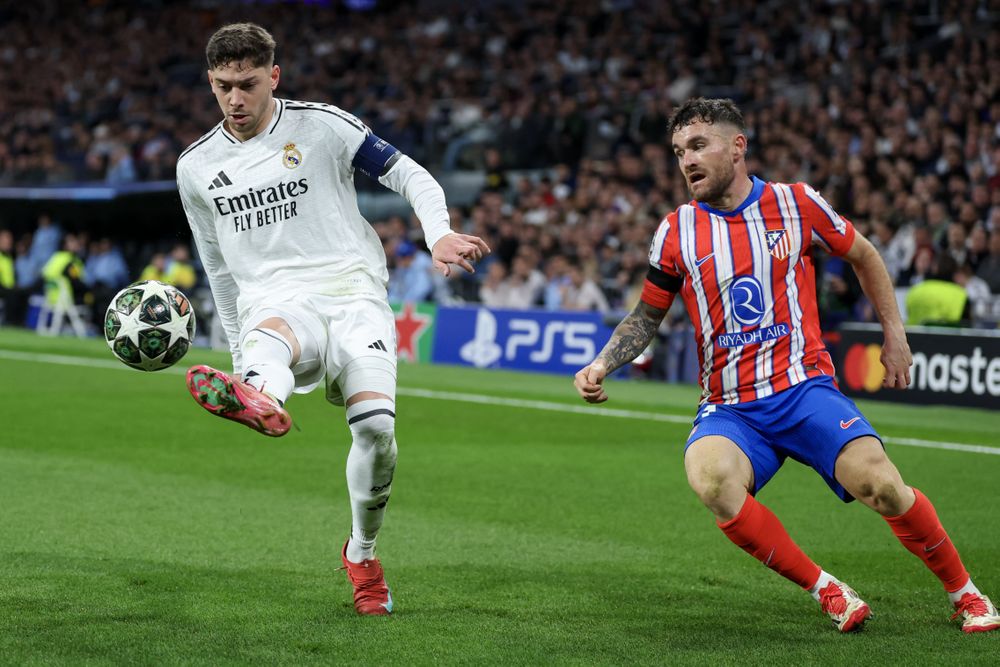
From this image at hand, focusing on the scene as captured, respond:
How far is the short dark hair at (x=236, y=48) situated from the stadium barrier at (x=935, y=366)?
Result: 995 cm

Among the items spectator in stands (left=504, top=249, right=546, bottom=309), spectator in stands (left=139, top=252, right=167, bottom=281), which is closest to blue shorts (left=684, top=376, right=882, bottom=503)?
spectator in stands (left=504, top=249, right=546, bottom=309)

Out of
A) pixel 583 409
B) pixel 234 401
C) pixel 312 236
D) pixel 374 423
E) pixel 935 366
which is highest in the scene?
pixel 312 236

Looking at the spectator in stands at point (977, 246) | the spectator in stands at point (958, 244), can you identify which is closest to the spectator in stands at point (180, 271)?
the spectator in stands at point (958, 244)

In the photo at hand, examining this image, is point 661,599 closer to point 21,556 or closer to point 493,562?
point 493,562

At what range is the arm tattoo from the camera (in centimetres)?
559

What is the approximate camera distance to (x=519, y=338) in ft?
63.5

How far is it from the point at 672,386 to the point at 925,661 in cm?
1286

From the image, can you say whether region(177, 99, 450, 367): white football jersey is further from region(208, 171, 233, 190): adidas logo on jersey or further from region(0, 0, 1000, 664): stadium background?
region(0, 0, 1000, 664): stadium background

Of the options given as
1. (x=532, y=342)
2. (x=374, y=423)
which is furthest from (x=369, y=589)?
(x=532, y=342)

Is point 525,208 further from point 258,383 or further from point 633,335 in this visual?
point 258,383

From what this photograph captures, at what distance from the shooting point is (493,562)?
682cm

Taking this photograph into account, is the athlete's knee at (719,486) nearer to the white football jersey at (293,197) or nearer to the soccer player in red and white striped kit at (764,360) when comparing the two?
the soccer player in red and white striped kit at (764,360)

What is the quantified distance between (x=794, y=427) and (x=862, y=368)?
34.8 ft

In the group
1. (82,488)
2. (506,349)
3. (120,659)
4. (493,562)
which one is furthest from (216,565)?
(506,349)
